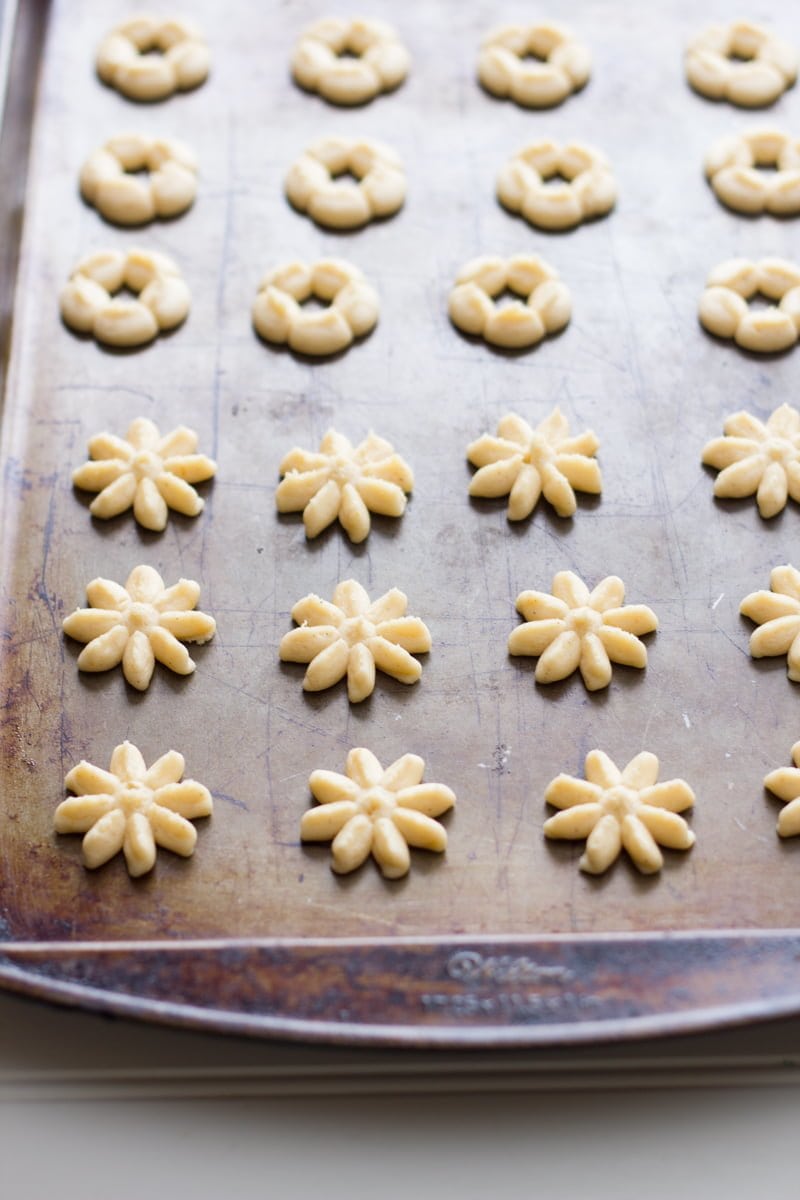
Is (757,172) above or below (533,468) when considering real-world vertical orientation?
above

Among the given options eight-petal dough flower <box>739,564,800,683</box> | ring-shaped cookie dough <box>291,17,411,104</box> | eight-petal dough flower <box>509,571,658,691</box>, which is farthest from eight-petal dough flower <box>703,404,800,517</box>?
ring-shaped cookie dough <box>291,17,411,104</box>

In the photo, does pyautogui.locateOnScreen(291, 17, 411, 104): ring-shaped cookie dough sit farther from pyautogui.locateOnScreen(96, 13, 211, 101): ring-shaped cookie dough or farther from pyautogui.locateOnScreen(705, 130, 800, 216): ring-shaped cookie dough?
pyautogui.locateOnScreen(705, 130, 800, 216): ring-shaped cookie dough

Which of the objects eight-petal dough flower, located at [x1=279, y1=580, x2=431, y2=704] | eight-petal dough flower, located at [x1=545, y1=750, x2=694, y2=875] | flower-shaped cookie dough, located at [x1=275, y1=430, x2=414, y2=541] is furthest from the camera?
flower-shaped cookie dough, located at [x1=275, y1=430, x2=414, y2=541]

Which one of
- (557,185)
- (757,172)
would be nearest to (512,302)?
(557,185)

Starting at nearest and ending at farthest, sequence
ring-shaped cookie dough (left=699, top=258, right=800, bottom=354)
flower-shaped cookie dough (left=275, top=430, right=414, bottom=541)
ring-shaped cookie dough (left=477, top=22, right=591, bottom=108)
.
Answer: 1. flower-shaped cookie dough (left=275, top=430, right=414, bottom=541)
2. ring-shaped cookie dough (left=699, top=258, right=800, bottom=354)
3. ring-shaped cookie dough (left=477, top=22, right=591, bottom=108)

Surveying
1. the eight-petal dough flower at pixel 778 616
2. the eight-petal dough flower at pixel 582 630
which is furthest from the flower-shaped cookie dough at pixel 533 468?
the eight-petal dough flower at pixel 778 616

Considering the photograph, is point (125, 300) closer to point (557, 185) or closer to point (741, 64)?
point (557, 185)

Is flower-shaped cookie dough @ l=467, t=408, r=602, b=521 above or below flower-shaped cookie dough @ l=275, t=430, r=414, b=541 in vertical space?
above
